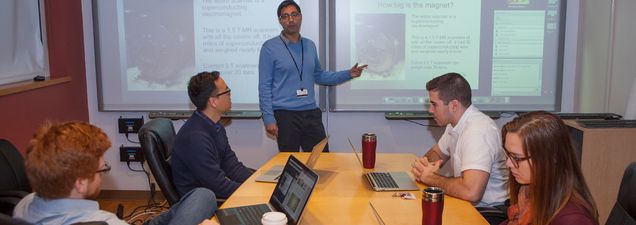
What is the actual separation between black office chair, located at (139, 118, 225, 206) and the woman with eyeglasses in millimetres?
1415

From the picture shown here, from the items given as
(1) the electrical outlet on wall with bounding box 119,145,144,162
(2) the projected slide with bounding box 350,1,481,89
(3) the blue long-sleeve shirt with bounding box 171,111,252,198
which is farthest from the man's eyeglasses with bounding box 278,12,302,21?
(1) the electrical outlet on wall with bounding box 119,145,144,162

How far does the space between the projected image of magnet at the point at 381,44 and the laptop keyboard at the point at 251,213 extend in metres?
2.43

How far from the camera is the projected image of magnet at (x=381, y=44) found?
430 centimetres

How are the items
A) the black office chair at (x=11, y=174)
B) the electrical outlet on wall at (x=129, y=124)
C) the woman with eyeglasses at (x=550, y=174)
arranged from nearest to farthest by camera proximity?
the woman with eyeglasses at (x=550, y=174), the black office chair at (x=11, y=174), the electrical outlet on wall at (x=129, y=124)

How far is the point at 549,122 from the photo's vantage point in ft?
5.64

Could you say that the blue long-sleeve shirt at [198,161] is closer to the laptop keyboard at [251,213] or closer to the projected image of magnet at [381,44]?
the laptop keyboard at [251,213]

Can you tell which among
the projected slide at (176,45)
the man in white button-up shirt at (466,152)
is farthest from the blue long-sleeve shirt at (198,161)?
the projected slide at (176,45)

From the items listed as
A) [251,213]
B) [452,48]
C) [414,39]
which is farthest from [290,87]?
[251,213]

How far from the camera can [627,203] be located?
1.79 meters

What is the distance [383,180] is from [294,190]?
2.12 feet

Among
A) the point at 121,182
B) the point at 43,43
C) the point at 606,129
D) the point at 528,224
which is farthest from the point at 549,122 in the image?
the point at 121,182

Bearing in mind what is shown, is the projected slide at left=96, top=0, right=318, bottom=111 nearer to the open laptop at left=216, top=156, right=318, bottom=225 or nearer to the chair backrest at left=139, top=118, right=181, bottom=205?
the chair backrest at left=139, top=118, right=181, bottom=205

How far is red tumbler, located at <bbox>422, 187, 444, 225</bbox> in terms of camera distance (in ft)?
5.81

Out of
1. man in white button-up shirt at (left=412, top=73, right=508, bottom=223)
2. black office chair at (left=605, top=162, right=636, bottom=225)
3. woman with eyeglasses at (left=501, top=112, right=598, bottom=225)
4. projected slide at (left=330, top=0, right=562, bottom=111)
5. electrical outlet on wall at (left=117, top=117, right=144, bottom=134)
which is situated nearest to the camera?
woman with eyeglasses at (left=501, top=112, right=598, bottom=225)
